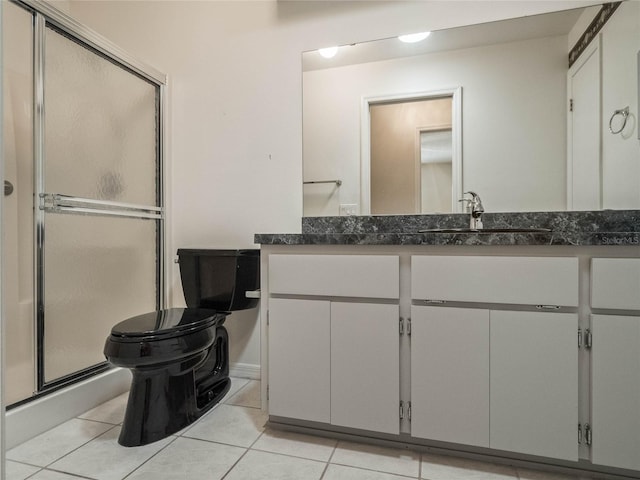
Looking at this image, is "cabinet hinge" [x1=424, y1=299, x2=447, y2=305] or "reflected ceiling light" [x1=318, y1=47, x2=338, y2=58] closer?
"cabinet hinge" [x1=424, y1=299, x2=447, y2=305]

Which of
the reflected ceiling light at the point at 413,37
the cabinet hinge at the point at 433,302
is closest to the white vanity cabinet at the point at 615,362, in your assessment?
the cabinet hinge at the point at 433,302

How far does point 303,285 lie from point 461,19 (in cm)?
142

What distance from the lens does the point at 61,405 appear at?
4.64ft

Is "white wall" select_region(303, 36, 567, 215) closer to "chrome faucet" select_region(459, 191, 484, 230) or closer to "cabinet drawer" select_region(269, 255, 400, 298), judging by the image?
"chrome faucet" select_region(459, 191, 484, 230)

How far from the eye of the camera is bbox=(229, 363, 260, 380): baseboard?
189cm

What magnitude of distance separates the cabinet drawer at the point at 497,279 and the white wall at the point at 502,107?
561 millimetres

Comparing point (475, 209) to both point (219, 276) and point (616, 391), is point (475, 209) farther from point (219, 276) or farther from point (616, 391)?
point (219, 276)

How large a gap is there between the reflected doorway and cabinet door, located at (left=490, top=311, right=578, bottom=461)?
0.68 m

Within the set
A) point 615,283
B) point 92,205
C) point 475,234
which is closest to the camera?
point 615,283

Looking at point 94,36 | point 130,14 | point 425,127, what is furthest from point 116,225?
point 425,127

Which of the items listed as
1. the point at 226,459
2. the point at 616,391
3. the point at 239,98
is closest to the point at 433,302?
the point at 616,391

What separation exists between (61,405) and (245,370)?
810 millimetres

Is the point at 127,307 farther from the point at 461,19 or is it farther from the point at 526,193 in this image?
the point at 461,19

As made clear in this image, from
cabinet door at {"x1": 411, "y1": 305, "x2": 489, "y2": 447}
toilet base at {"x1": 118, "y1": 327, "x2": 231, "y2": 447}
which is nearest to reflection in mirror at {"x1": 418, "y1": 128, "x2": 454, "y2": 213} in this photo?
cabinet door at {"x1": 411, "y1": 305, "x2": 489, "y2": 447}
